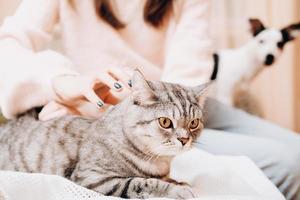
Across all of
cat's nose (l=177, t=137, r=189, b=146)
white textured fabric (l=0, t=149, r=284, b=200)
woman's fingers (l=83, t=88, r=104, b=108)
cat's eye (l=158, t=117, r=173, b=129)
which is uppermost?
woman's fingers (l=83, t=88, r=104, b=108)

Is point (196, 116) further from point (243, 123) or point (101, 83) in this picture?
point (243, 123)

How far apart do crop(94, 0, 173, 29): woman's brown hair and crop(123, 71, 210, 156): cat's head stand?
0.76 ft

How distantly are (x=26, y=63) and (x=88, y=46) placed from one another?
0.58 feet

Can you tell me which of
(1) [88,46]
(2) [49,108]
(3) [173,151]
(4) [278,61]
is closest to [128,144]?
(3) [173,151]

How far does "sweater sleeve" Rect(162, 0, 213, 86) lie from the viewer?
0.89 m

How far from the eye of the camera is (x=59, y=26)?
32.6 inches

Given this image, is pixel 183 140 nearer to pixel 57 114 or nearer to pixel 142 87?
pixel 142 87

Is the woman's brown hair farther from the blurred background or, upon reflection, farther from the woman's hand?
the blurred background

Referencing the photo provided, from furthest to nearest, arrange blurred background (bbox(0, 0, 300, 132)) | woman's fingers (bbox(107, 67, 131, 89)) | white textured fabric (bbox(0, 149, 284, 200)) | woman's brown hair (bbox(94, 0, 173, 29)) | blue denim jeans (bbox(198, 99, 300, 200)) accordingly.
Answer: blurred background (bbox(0, 0, 300, 132)) → blue denim jeans (bbox(198, 99, 300, 200)) → woman's brown hair (bbox(94, 0, 173, 29)) → woman's fingers (bbox(107, 67, 131, 89)) → white textured fabric (bbox(0, 149, 284, 200))

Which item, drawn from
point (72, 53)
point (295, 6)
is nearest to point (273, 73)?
point (295, 6)

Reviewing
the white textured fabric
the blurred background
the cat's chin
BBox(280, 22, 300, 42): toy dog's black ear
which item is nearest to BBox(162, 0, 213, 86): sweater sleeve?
the white textured fabric

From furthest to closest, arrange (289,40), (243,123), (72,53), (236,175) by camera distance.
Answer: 1. (289,40)
2. (243,123)
3. (72,53)
4. (236,175)

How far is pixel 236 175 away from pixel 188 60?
0.26 metres

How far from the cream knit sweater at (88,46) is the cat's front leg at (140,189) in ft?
0.64
